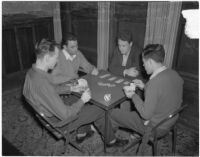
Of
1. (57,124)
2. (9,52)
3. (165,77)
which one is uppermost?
(165,77)

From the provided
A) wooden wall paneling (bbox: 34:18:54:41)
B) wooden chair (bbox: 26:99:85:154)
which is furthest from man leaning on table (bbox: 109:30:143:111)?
wooden wall paneling (bbox: 34:18:54:41)

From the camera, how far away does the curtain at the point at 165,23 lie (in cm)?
317

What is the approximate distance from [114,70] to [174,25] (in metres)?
1.09

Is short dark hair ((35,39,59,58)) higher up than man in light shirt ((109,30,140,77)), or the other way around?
short dark hair ((35,39,59,58))

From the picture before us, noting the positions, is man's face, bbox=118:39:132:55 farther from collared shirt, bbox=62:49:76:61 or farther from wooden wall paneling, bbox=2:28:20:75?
wooden wall paneling, bbox=2:28:20:75

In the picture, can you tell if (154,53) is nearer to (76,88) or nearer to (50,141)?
(76,88)

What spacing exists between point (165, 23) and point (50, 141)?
7.92ft

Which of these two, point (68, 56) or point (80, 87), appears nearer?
point (80, 87)

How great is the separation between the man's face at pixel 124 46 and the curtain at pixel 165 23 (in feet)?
1.49

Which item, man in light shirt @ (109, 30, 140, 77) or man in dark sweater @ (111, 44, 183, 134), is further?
man in light shirt @ (109, 30, 140, 77)

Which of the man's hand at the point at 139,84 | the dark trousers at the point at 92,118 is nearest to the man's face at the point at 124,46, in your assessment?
the man's hand at the point at 139,84

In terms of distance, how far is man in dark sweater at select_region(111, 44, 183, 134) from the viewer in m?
2.25

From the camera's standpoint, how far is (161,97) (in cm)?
228

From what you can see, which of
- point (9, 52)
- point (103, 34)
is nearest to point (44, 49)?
point (103, 34)
